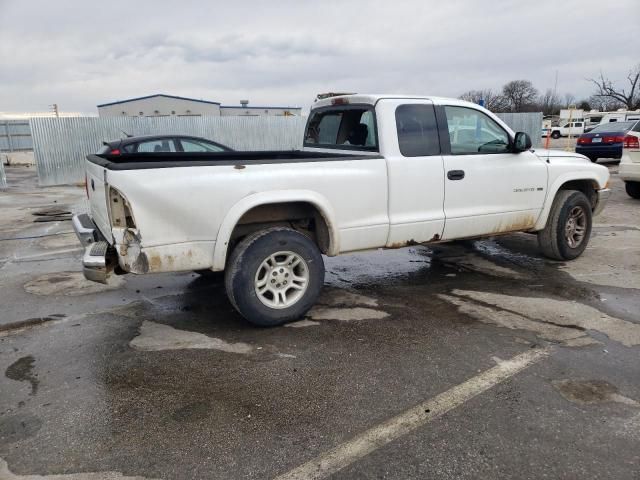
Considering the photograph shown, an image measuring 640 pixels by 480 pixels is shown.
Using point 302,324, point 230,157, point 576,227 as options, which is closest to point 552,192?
point 576,227

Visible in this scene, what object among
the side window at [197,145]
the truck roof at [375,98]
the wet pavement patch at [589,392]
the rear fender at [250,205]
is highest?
the truck roof at [375,98]

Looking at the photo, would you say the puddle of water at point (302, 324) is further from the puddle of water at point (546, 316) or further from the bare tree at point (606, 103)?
the bare tree at point (606, 103)

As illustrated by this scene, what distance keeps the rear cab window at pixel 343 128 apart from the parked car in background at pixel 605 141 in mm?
14752

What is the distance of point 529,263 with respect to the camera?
6109 mm

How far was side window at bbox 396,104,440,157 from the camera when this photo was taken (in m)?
4.65

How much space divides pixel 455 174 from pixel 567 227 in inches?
83.8

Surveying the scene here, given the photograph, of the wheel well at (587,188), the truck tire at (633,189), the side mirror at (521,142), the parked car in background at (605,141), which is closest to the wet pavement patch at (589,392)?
the side mirror at (521,142)

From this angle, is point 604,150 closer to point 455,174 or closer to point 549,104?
point 455,174

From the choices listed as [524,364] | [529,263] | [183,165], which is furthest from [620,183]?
[183,165]

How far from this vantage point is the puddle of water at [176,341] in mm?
3840

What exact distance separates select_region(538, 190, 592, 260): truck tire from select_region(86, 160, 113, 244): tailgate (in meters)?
4.83

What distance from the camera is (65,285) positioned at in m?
5.45

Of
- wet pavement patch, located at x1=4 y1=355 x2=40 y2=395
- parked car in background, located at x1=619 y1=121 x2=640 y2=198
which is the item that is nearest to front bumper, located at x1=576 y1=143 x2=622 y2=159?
parked car in background, located at x1=619 y1=121 x2=640 y2=198

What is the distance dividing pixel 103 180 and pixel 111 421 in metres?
1.79
